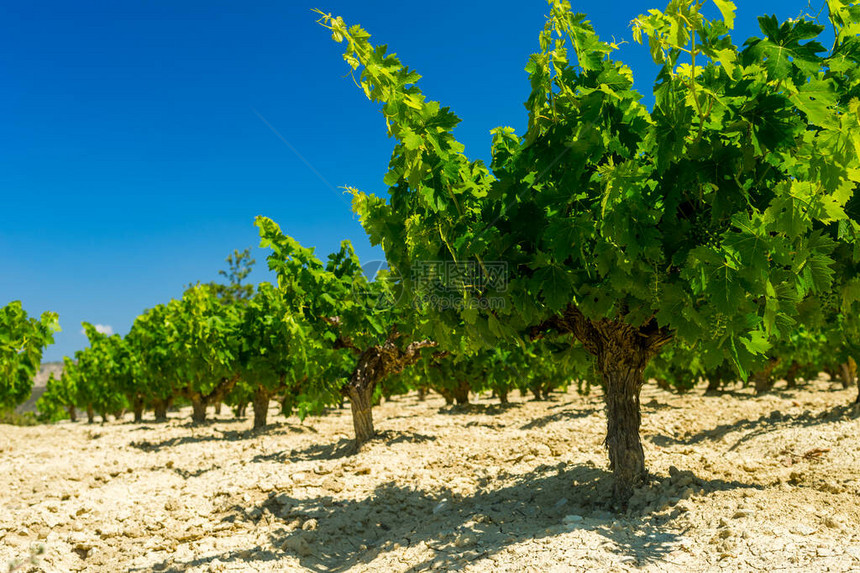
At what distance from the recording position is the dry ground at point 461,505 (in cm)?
471

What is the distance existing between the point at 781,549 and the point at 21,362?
18.1 meters

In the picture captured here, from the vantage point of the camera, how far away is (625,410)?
19.6 feet

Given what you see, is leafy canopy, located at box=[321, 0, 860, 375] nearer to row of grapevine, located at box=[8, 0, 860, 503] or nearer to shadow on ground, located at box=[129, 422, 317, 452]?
row of grapevine, located at box=[8, 0, 860, 503]

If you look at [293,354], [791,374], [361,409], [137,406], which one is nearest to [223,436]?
[361,409]

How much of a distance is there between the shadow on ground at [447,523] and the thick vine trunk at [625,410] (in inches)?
15.0

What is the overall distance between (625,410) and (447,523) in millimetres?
2352

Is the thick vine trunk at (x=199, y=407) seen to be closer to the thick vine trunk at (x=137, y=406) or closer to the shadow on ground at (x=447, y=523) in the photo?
the thick vine trunk at (x=137, y=406)

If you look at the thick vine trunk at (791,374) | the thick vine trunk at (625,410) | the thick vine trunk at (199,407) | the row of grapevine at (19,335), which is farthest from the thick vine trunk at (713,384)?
the row of grapevine at (19,335)

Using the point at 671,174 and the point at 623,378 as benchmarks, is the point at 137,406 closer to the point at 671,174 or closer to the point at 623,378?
the point at 623,378

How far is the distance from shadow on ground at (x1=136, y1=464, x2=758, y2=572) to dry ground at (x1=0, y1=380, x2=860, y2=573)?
3 centimetres

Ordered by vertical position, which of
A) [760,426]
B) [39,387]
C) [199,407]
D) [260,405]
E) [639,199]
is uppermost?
[639,199]

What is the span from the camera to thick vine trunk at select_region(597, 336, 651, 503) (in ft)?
19.4

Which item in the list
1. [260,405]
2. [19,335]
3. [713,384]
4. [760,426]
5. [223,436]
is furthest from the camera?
[713,384]

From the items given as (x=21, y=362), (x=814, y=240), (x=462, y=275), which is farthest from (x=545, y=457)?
(x=21, y=362)
